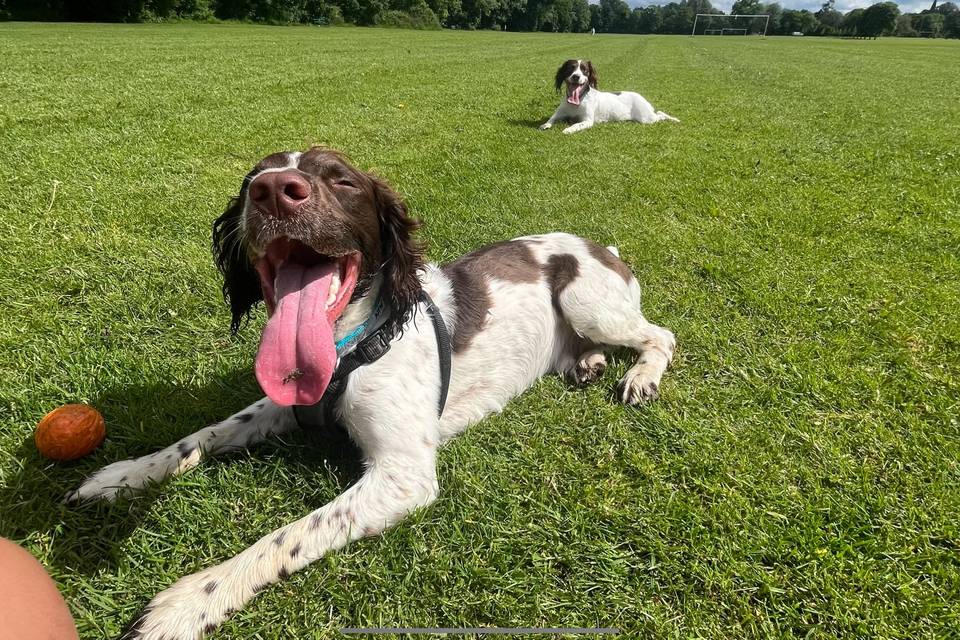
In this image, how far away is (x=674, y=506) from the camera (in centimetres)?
216

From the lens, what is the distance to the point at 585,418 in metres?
2.69

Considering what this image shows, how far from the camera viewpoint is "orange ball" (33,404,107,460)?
2213mm

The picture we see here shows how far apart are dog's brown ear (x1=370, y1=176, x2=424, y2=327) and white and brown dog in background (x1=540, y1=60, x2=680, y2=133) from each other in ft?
24.9

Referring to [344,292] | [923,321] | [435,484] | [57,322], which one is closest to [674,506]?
[435,484]

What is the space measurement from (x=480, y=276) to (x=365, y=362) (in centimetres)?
100

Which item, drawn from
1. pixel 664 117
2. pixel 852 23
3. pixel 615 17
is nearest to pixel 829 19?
pixel 852 23

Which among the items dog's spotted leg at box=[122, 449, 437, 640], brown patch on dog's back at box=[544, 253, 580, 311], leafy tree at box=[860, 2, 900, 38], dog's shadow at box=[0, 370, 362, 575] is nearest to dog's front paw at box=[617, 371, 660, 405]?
brown patch on dog's back at box=[544, 253, 580, 311]

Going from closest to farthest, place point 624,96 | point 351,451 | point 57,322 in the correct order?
point 351,451
point 57,322
point 624,96

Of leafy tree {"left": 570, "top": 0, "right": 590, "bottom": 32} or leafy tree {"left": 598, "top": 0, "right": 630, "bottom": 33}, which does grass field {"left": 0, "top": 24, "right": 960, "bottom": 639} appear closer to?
leafy tree {"left": 570, "top": 0, "right": 590, "bottom": 32}

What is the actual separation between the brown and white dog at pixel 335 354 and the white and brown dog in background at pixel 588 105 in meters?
7.21

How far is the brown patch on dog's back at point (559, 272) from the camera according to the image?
323 cm

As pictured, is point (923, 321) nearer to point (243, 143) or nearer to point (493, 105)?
point (243, 143)

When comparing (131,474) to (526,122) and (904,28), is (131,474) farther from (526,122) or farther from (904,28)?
(904,28)

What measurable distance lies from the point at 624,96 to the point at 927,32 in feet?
483
